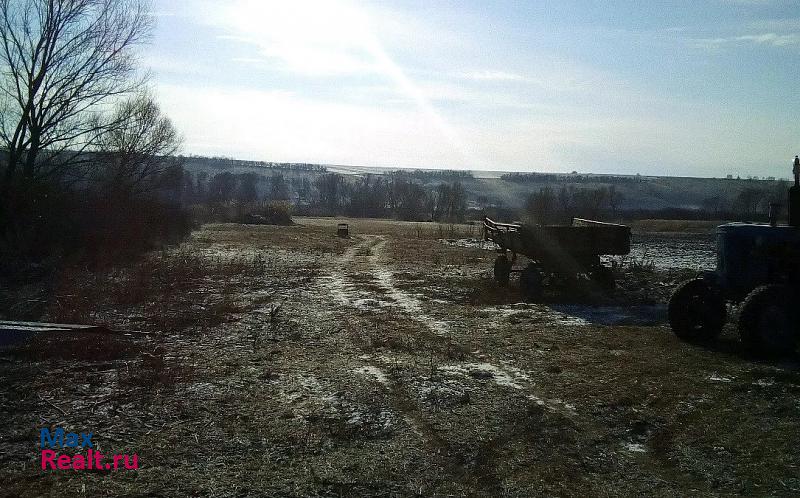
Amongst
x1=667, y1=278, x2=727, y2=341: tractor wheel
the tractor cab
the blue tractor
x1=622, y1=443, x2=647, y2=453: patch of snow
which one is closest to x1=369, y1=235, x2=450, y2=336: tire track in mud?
x1=667, y1=278, x2=727, y2=341: tractor wheel

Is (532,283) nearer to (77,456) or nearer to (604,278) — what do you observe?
(604,278)

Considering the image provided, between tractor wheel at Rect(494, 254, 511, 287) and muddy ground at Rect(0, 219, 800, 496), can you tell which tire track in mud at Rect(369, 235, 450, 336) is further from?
tractor wheel at Rect(494, 254, 511, 287)

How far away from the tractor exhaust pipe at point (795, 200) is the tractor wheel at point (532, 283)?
6.30 meters

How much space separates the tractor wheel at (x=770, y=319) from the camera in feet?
27.3

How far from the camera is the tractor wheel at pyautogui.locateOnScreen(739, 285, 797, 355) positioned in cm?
831

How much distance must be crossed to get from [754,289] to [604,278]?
6.20 metres

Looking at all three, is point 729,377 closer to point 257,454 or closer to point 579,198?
point 257,454

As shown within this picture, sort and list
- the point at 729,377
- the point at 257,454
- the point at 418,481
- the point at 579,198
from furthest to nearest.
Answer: the point at 579,198 < the point at 729,377 < the point at 257,454 < the point at 418,481

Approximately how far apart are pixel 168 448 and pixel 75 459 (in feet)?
2.42

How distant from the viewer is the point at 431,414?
20.5 feet

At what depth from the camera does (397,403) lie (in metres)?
6.54

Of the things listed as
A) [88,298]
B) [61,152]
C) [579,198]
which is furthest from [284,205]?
[88,298]

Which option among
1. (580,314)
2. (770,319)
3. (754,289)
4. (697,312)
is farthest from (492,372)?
(580,314)

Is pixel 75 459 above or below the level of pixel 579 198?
below
